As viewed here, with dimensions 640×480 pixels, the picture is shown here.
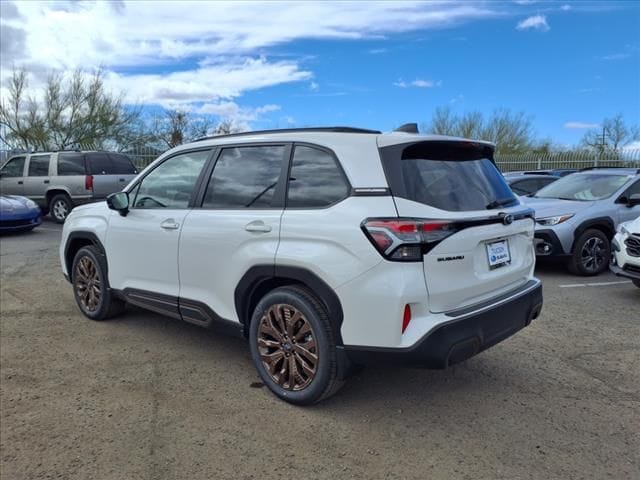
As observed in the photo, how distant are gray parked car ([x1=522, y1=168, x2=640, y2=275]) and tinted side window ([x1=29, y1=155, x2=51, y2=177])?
11919 mm

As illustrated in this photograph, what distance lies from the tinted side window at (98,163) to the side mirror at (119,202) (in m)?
9.40

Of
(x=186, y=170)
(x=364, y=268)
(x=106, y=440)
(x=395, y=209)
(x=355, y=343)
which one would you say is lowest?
(x=106, y=440)

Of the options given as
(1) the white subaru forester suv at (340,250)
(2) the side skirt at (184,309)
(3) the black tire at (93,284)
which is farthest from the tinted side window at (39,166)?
(1) the white subaru forester suv at (340,250)

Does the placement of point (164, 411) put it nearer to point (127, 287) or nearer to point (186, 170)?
point (127, 287)

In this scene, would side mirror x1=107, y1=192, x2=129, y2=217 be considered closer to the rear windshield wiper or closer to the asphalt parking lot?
the asphalt parking lot

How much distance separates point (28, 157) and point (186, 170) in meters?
11.9

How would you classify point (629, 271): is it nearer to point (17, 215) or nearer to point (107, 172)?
point (17, 215)

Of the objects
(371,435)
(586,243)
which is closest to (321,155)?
(371,435)

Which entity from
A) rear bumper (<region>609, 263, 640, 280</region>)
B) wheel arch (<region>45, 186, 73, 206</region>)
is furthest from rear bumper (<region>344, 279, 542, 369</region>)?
wheel arch (<region>45, 186, 73, 206</region>)

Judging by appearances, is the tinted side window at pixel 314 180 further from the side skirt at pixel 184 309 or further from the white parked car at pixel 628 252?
the white parked car at pixel 628 252

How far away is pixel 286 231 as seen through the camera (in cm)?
336

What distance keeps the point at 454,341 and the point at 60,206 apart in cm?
1294

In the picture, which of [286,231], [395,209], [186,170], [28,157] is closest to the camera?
[395,209]

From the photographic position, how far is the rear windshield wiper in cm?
345
